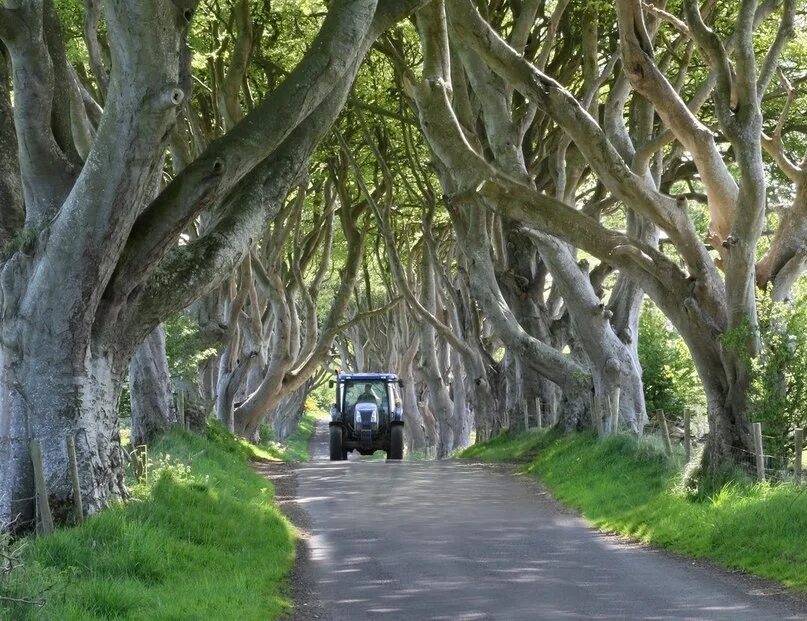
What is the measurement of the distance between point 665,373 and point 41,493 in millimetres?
20628

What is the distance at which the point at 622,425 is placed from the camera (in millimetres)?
19938

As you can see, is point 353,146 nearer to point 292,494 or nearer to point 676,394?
point 676,394

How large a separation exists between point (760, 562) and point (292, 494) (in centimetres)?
928

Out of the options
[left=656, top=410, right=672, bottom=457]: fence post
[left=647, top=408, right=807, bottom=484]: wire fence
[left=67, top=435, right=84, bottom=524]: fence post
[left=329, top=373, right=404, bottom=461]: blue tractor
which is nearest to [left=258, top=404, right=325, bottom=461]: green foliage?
[left=329, top=373, right=404, bottom=461]: blue tractor

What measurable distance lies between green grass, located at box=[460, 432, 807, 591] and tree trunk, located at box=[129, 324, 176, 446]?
6.01 meters

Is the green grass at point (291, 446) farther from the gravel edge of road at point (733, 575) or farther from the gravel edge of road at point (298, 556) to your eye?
the gravel edge of road at point (733, 575)

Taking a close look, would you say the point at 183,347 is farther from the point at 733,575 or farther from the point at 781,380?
the point at 733,575

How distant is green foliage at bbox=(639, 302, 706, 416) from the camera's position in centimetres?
2875

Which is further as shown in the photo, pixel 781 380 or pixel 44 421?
pixel 781 380

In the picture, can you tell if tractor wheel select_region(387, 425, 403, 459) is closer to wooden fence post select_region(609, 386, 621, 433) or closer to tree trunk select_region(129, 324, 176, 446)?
wooden fence post select_region(609, 386, 621, 433)

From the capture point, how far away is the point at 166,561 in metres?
9.28

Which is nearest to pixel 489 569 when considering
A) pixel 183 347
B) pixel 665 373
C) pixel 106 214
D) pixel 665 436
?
pixel 106 214

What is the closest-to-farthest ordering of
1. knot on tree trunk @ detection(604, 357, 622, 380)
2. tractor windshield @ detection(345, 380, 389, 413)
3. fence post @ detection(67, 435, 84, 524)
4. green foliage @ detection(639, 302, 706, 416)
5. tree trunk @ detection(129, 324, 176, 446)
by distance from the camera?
fence post @ detection(67, 435, 84, 524), tree trunk @ detection(129, 324, 176, 446), knot on tree trunk @ detection(604, 357, 622, 380), green foliage @ detection(639, 302, 706, 416), tractor windshield @ detection(345, 380, 389, 413)

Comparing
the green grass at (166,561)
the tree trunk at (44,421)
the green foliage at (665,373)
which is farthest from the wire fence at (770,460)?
the green foliage at (665,373)
